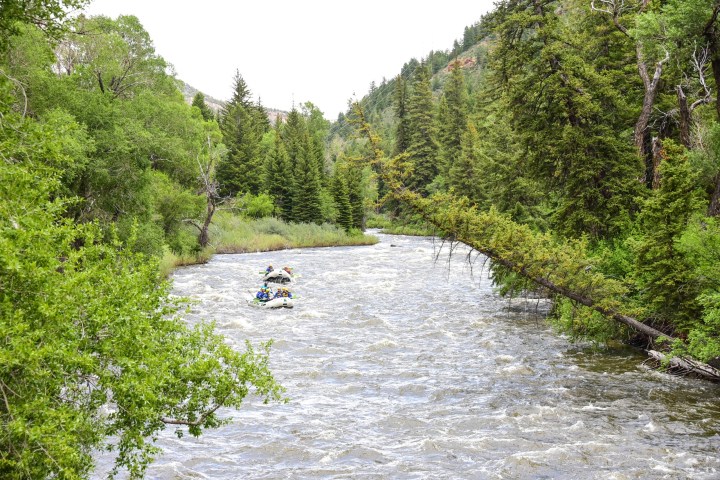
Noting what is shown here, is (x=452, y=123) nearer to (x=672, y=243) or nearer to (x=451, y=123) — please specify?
(x=451, y=123)

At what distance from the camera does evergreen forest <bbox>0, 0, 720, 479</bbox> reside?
20.6 ft

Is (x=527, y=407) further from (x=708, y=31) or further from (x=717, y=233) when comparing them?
(x=708, y=31)

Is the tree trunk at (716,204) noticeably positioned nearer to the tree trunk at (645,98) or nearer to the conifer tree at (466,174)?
the tree trunk at (645,98)

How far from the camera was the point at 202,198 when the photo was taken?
43.3 m

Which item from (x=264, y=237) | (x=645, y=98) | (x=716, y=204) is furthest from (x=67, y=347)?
(x=264, y=237)

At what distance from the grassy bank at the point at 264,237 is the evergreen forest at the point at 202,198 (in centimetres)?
518

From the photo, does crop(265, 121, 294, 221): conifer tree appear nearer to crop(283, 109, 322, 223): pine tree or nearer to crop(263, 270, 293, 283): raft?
crop(283, 109, 322, 223): pine tree

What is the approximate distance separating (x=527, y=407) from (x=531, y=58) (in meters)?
13.8

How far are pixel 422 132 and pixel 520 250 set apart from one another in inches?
2675

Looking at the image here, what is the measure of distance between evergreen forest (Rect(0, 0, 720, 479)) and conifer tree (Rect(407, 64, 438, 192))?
121 ft

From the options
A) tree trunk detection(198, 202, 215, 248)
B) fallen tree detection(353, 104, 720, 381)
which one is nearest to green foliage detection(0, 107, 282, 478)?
fallen tree detection(353, 104, 720, 381)

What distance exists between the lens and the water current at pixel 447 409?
10617 millimetres

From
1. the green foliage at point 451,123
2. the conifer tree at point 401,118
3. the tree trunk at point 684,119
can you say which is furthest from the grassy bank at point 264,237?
the tree trunk at point 684,119

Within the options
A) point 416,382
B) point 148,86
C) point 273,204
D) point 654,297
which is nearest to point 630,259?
point 654,297
